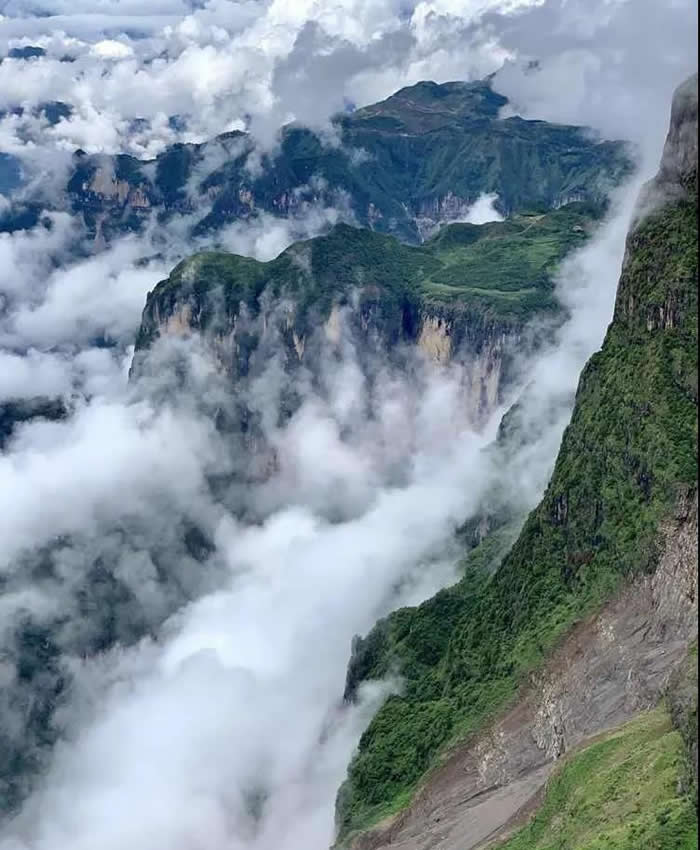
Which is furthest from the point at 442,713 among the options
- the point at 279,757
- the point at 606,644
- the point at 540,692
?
the point at 279,757

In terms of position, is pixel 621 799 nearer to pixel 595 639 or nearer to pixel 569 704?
pixel 569 704

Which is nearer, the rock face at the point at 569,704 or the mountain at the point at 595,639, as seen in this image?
the mountain at the point at 595,639

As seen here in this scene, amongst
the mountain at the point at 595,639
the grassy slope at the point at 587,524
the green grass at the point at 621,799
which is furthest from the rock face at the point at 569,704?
the green grass at the point at 621,799

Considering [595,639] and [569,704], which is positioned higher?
[595,639]

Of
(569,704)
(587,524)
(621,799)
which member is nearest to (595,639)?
(569,704)

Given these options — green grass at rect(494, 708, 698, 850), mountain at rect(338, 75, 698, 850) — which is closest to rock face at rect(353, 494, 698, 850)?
mountain at rect(338, 75, 698, 850)

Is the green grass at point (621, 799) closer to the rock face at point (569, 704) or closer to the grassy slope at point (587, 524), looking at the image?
the rock face at point (569, 704)
